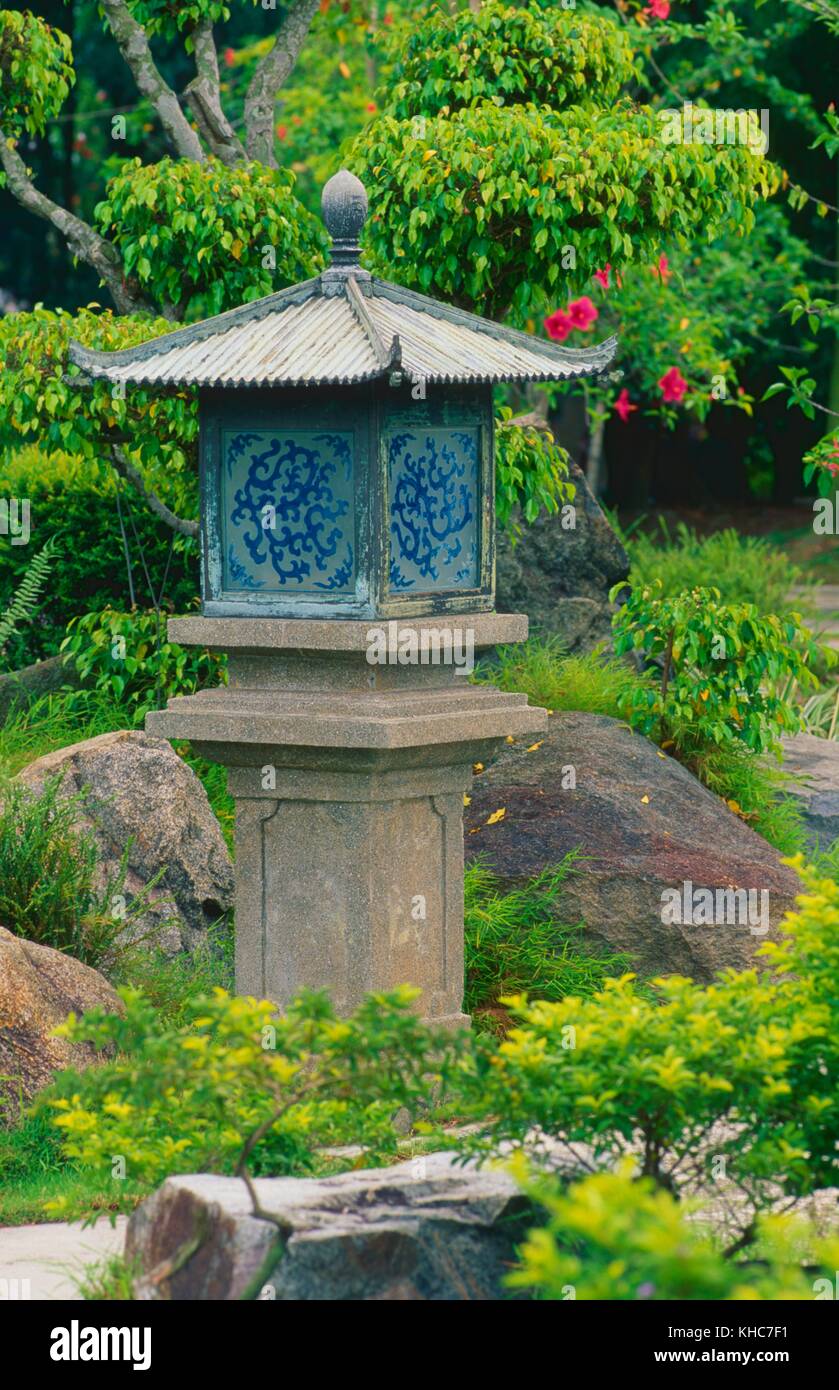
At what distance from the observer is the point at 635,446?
27281 mm

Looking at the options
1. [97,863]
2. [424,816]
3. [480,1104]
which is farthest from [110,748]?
[480,1104]

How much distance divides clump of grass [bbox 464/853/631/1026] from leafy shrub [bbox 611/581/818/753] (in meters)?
1.61

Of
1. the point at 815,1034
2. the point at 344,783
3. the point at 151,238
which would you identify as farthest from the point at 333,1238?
the point at 151,238

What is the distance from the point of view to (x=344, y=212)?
6504 millimetres

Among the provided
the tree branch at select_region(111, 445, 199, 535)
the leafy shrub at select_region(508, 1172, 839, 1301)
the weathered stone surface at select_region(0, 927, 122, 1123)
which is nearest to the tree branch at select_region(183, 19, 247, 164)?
the tree branch at select_region(111, 445, 199, 535)

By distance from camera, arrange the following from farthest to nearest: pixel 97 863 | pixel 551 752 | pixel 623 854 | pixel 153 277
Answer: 1. pixel 153 277
2. pixel 551 752
3. pixel 623 854
4. pixel 97 863

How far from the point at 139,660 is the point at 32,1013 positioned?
11.2 ft

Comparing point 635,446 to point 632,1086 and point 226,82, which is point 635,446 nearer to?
point 226,82

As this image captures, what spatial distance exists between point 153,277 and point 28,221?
1709cm

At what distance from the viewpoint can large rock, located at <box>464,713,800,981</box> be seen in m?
7.84

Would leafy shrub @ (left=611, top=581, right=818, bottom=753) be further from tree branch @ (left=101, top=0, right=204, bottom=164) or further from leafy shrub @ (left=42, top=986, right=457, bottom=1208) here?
leafy shrub @ (left=42, top=986, right=457, bottom=1208)

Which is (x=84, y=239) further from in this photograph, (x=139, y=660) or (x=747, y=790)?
(x=747, y=790)

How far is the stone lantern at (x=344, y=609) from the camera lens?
625 centimetres

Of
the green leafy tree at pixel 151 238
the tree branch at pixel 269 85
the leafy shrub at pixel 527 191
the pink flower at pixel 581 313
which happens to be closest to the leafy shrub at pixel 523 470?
the leafy shrub at pixel 527 191
